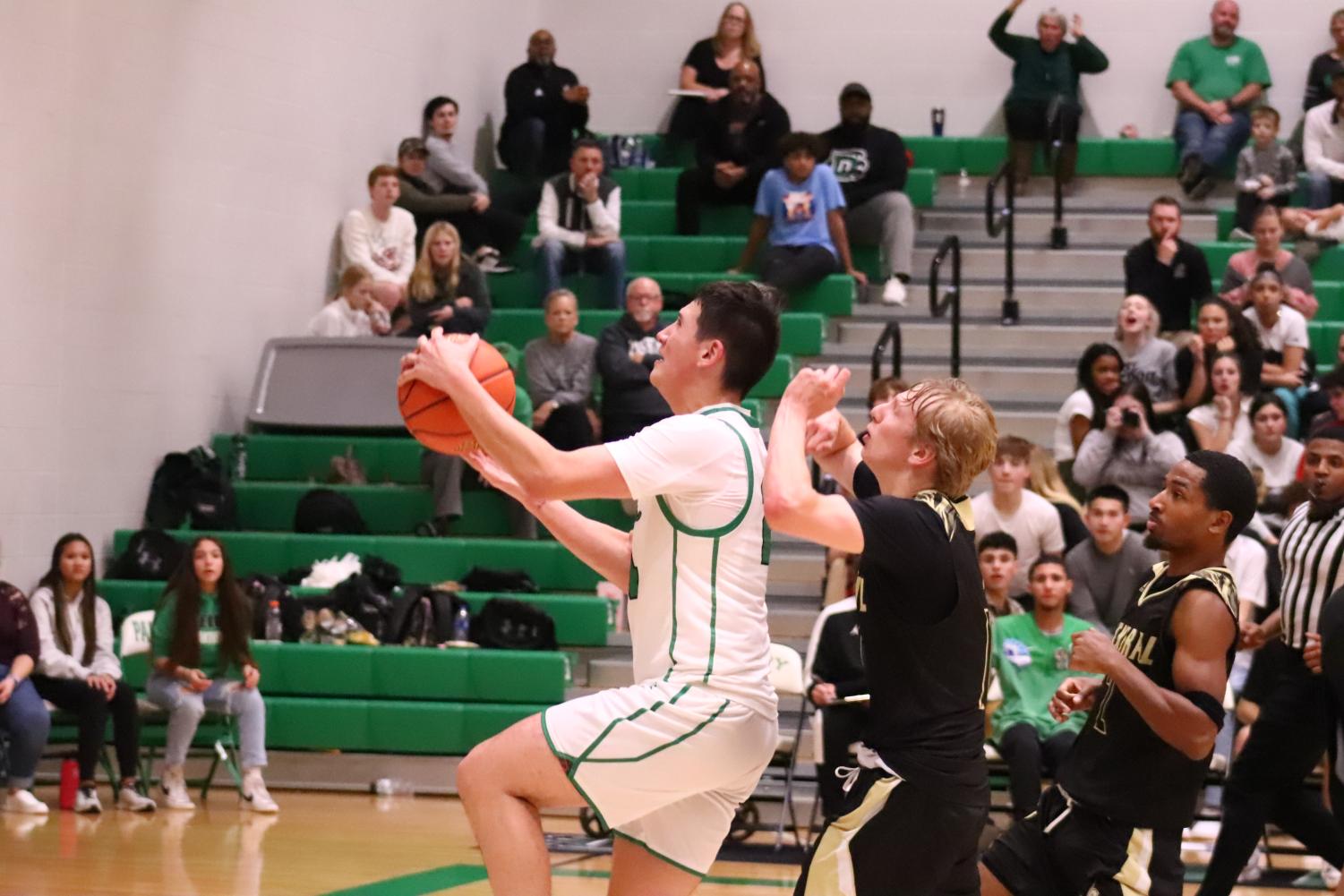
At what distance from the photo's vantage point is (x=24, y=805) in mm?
8531

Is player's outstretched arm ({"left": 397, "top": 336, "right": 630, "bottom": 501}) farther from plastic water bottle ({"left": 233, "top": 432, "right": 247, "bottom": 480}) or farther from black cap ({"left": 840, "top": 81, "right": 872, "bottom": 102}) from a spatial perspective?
black cap ({"left": 840, "top": 81, "right": 872, "bottom": 102})

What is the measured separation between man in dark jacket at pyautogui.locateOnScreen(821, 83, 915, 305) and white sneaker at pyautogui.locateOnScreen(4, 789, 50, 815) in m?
6.82

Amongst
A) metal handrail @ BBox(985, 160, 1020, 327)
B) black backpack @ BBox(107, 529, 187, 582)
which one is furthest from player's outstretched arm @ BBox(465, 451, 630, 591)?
metal handrail @ BBox(985, 160, 1020, 327)

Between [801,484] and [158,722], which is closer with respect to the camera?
[801,484]

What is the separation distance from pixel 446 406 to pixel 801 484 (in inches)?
33.7

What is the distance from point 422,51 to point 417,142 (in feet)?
4.92

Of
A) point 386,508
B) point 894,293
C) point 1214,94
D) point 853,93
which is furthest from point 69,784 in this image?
point 1214,94

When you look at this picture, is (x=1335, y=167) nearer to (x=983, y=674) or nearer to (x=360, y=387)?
(x=360, y=387)

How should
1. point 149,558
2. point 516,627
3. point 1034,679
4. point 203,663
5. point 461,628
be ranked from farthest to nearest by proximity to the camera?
point 149,558 → point 461,628 → point 516,627 → point 203,663 → point 1034,679

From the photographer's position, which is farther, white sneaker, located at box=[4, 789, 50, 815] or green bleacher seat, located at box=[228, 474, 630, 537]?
green bleacher seat, located at box=[228, 474, 630, 537]

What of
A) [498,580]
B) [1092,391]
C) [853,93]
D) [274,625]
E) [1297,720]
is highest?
[853,93]

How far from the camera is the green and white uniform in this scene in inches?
135

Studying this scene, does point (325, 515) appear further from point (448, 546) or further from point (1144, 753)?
point (1144, 753)

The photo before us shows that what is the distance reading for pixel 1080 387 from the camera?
10.7 m
